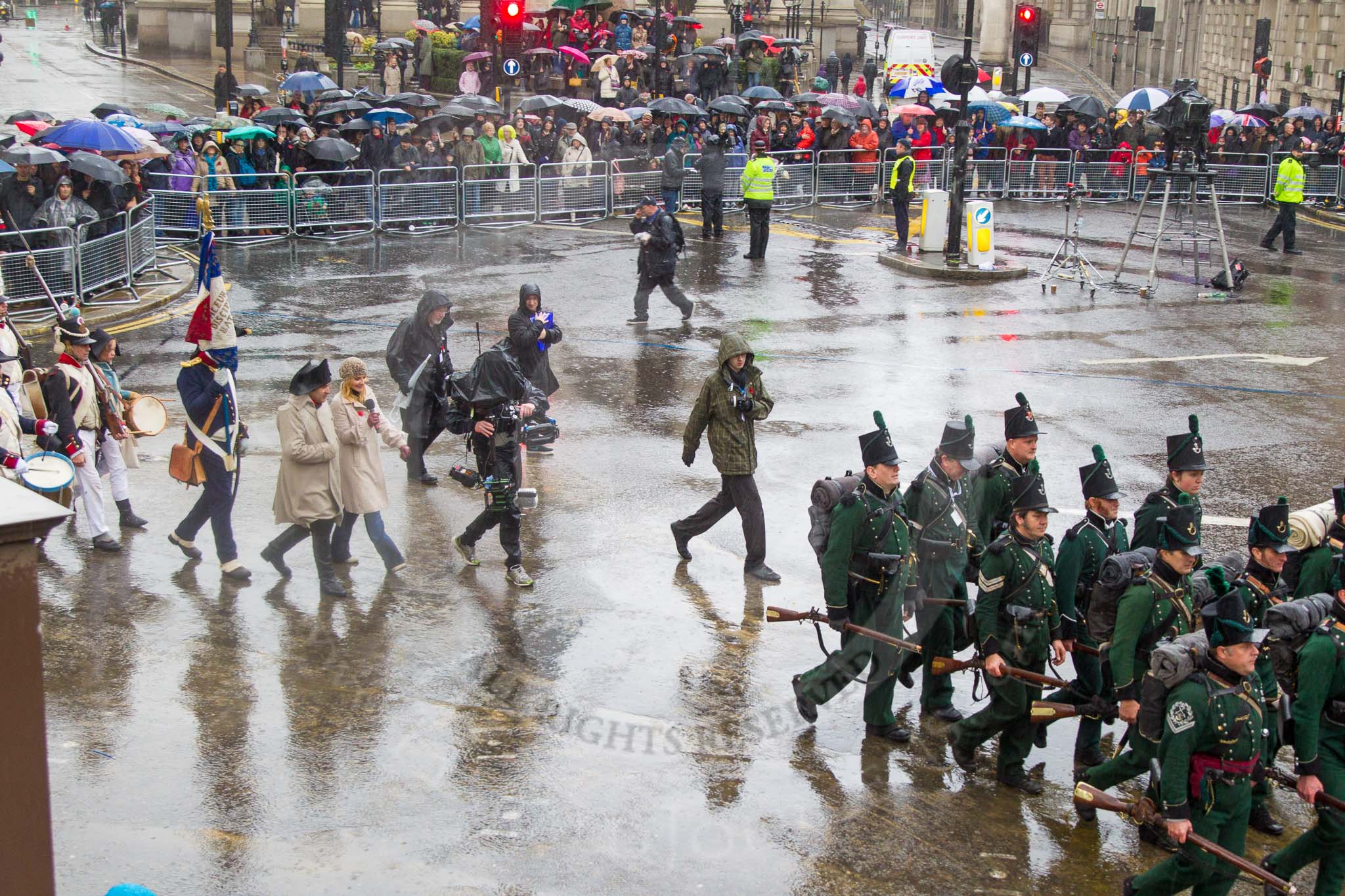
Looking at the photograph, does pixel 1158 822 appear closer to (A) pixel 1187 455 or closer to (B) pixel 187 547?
(A) pixel 1187 455

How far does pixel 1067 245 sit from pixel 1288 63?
24.7m

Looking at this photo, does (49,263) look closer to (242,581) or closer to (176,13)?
(242,581)

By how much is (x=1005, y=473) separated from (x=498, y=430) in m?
3.57

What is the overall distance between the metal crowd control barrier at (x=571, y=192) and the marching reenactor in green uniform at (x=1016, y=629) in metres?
19.2

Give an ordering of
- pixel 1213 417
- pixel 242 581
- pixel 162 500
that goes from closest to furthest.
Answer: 1. pixel 242 581
2. pixel 162 500
3. pixel 1213 417

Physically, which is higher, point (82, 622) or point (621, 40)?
point (621, 40)

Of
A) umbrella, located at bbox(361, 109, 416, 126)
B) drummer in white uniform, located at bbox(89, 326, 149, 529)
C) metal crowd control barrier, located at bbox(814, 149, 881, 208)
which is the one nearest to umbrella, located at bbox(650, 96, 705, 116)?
metal crowd control barrier, located at bbox(814, 149, 881, 208)

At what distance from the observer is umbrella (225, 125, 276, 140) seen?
78.4 feet

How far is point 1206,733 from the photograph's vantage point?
6453 millimetres

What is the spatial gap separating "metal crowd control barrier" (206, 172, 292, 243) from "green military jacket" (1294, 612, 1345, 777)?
63.5 feet

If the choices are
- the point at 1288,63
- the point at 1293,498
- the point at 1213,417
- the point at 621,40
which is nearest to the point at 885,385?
the point at 1213,417

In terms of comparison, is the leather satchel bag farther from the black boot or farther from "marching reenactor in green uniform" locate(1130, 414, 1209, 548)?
"marching reenactor in green uniform" locate(1130, 414, 1209, 548)

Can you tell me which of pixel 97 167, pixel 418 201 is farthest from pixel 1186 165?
pixel 97 167

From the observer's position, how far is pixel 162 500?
39.4 feet
